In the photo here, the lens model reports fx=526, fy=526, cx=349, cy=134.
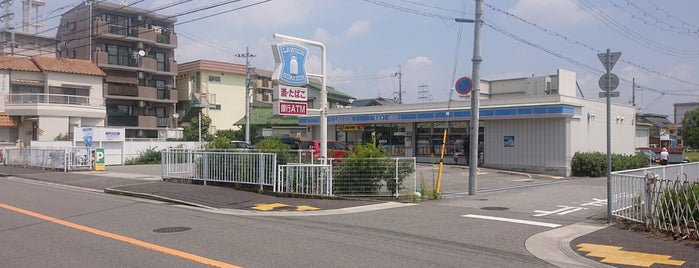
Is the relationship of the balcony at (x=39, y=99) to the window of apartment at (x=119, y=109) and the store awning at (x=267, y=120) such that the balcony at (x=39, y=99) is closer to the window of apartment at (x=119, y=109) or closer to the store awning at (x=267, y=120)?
the window of apartment at (x=119, y=109)

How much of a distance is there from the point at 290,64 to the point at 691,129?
6815cm

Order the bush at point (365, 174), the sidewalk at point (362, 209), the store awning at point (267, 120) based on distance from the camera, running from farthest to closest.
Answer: the store awning at point (267, 120), the bush at point (365, 174), the sidewalk at point (362, 209)

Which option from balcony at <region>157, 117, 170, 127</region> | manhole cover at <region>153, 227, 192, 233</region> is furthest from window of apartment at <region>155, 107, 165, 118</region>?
manhole cover at <region>153, 227, 192, 233</region>

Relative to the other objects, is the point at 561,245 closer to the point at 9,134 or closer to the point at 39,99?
the point at 39,99

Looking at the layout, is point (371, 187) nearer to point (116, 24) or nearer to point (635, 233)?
point (635, 233)

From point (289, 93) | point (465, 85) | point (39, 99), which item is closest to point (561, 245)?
point (465, 85)

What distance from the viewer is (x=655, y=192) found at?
33.0 feet

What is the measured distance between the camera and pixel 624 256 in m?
7.91

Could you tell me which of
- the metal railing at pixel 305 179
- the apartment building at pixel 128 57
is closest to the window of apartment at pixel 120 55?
the apartment building at pixel 128 57

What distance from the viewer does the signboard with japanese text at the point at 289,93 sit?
15875mm

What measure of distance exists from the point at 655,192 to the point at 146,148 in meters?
32.4

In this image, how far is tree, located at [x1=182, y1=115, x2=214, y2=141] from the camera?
154 feet

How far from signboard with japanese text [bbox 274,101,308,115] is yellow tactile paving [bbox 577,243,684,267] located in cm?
962

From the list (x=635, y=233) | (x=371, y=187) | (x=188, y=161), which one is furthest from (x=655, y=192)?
(x=188, y=161)
